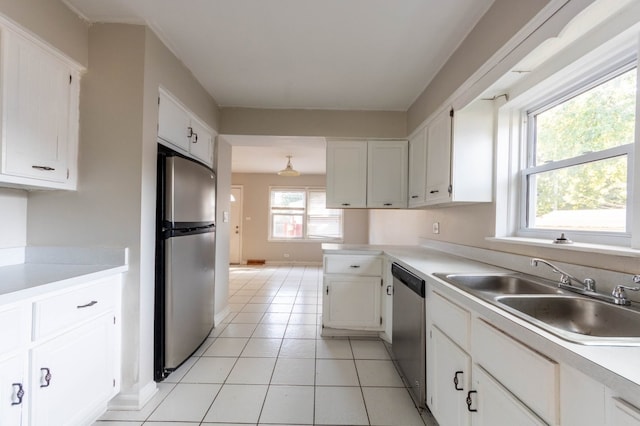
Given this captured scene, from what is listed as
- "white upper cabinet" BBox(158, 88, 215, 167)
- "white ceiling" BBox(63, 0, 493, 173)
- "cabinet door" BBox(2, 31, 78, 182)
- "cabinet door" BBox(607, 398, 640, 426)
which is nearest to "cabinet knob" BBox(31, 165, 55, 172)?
"cabinet door" BBox(2, 31, 78, 182)

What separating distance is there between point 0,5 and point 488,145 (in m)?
2.75

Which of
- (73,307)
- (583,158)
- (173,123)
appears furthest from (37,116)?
(583,158)

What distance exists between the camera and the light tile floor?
163 centimetres

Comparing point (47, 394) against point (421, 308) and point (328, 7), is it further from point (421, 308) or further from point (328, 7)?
point (328, 7)

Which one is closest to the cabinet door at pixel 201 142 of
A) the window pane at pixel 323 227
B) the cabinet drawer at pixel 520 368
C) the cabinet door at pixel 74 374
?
the cabinet door at pixel 74 374

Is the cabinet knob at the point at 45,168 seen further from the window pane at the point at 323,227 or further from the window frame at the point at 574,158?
the window pane at the point at 323,227

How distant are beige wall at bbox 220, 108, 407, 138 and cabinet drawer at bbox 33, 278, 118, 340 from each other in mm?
1990

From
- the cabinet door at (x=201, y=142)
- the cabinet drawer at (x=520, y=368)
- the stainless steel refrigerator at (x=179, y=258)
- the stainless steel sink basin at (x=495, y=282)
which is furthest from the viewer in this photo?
the cabinet door at (x=201, y=142)

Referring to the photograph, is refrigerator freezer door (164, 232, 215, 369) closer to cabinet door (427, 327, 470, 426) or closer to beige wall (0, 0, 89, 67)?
beige wall (0, 0, 89, 67)

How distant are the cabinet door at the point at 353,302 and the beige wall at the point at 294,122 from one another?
61.4 inches

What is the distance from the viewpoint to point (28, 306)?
115 cm

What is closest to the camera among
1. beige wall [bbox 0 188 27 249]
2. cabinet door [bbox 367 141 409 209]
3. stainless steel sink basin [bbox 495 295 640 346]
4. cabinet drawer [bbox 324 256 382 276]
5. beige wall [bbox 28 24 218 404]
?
stainless steel sink basin [bbox 495 295 640 346]

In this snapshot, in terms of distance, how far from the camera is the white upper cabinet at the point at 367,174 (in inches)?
117

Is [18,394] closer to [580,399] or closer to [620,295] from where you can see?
[580,399]
